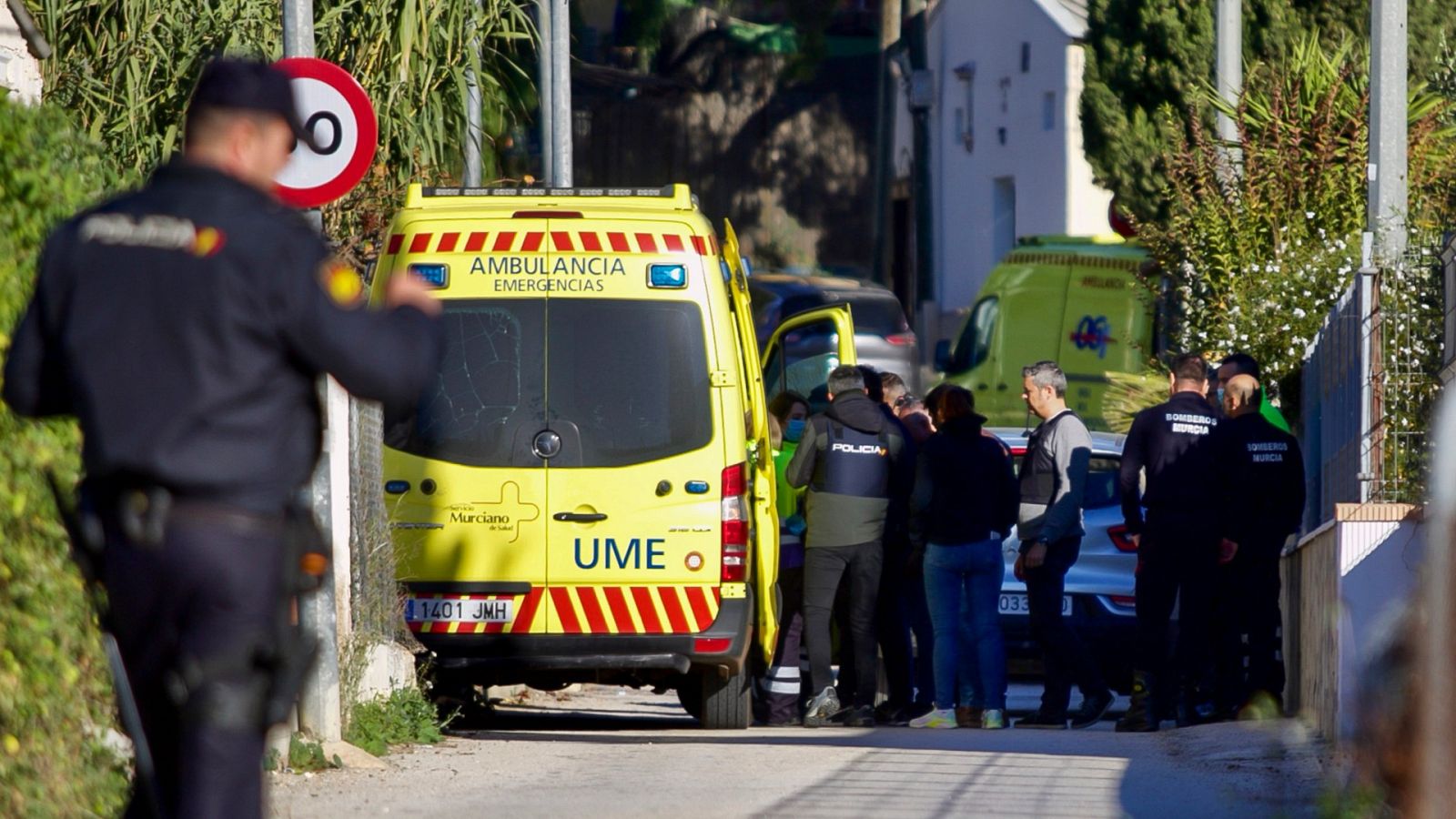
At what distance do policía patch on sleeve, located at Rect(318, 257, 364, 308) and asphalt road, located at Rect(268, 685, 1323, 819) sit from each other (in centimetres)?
305

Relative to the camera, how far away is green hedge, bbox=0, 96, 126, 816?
5.46m

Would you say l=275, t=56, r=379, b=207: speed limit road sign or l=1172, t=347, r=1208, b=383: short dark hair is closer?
l=275, t=56, r=379, b=207: speed limit road sign

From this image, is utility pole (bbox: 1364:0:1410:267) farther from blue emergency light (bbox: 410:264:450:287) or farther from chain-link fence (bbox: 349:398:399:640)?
chain-link fence (bbox: 349:398:399:640)

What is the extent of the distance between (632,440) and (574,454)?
25 centimetres

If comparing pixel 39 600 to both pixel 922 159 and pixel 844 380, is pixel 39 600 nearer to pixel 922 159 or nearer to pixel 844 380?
pixel 844 380

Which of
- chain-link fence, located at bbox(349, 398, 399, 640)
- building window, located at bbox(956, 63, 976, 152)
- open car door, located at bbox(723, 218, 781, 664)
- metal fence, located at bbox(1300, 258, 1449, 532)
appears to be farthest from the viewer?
building window, located at bbox(956, 63, 976, 152)

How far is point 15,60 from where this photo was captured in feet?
39.8

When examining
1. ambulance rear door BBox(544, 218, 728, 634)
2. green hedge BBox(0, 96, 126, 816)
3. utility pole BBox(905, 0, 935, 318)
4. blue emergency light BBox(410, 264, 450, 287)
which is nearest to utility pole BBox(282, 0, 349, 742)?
blue emergency light BBox(410, 264, 450, 287)

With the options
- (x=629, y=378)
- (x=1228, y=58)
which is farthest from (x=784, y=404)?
(x=1228, y=58)

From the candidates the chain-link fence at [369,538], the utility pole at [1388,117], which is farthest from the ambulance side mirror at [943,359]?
the chain-link fence at [369,538]

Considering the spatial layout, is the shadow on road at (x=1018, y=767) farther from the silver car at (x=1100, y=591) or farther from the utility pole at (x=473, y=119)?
the utility pole at (x=473, y=119)

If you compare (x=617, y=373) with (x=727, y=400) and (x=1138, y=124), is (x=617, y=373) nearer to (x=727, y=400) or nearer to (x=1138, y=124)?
(x=727, y=400)

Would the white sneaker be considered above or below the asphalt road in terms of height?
below

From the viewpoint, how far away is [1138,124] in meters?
23.0
